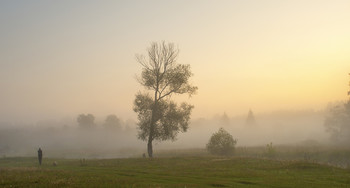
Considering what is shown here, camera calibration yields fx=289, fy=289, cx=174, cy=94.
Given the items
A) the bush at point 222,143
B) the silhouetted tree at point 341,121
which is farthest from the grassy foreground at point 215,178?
the silhouetted tree at point 341,121

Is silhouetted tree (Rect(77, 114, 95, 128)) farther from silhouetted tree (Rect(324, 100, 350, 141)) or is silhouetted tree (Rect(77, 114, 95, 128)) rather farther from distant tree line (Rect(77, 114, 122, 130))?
silhouetted tree (Rect(324, 100, 350, 141))

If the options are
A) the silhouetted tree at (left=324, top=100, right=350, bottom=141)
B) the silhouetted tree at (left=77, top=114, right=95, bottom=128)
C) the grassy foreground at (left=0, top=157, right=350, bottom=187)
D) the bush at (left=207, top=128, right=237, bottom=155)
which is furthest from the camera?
the silhouetted tree at (left=77, top=114, right=95, bottom=128)

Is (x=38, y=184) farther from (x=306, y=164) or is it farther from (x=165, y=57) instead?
(x=165, y=57)

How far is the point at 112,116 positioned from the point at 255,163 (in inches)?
6719

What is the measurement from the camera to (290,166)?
33.5m

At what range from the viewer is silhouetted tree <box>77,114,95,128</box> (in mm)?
→ 191875

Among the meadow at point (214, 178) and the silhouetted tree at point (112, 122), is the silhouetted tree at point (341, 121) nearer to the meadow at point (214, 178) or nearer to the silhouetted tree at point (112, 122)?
the meadow at point (214, 178)

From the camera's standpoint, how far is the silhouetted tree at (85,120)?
192m

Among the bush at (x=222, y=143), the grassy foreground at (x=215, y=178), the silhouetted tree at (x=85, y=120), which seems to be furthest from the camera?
the silhouetted tree at (x=85, y=120)

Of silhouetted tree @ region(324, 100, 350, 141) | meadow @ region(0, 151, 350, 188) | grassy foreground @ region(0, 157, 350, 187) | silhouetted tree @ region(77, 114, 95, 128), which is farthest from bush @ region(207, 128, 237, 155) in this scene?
silhouetted tree @ region(77, 114, 95, 128)

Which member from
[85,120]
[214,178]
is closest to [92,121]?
[85,120]

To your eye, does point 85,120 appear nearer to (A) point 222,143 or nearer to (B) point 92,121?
(B) point 92,121

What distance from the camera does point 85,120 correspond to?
631 ft

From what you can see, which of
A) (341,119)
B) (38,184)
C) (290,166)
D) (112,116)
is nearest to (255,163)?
(290,166)
